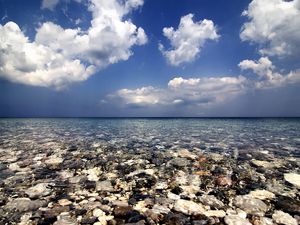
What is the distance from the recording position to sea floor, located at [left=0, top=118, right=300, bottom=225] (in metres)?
4.79

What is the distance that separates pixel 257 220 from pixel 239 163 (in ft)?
18.7

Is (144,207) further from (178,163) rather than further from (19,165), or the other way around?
(19,165)

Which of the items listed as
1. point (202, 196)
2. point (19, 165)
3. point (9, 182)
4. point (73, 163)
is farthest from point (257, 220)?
point (19, 165)

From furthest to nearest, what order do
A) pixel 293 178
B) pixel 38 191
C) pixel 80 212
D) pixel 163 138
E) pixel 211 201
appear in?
pixel 163 138 → pixel 293 178 → pixel 38 191 → pixel 211 201 → pixel 80 212

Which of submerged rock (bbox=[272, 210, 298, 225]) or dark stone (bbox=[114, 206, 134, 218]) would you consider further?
dark stone (bbox=[114, 206, 134, 218])

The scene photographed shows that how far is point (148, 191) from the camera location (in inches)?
253

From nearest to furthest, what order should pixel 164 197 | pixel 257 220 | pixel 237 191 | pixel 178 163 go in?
1. pixel 257 220
2. pixel 164 197
3. pixel 237 191
4. pixel 178 163

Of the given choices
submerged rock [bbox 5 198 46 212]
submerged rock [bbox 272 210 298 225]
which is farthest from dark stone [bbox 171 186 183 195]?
submerged rock [bbox 5 198 46 212]

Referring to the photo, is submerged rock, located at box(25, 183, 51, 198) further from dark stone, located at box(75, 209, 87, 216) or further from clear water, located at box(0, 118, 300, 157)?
clear water, located at box(0, 118, 300, 157)

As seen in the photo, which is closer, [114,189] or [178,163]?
[114,189]

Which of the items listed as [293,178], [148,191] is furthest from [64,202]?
[293,178]

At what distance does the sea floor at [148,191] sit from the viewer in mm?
4789

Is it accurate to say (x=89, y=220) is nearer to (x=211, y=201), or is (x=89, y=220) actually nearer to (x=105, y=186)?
(x=105, y=186)

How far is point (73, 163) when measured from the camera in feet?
32.2
